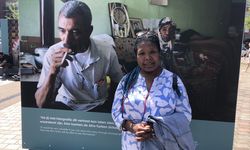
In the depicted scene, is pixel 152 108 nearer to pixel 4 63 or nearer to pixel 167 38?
pixel 167 38

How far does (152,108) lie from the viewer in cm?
264

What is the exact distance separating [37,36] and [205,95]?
2.09 metres

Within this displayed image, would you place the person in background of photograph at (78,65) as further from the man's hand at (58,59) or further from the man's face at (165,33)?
the man's face at (165,33)

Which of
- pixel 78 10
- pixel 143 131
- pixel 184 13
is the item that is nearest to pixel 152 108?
pixel 143 131

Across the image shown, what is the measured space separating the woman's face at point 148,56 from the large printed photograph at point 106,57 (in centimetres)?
95

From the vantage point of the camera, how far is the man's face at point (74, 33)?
4.21 metres

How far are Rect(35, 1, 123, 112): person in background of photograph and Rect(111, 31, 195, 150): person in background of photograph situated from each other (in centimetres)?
144

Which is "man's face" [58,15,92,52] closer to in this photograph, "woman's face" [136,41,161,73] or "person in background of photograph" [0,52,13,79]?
"woman's face" [136,41,161,73]

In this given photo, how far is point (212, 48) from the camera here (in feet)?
12.8

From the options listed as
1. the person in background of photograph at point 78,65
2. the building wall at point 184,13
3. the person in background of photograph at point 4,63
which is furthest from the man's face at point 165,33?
the person in background of photograph at point 4,63

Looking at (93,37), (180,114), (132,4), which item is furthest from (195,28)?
(180,114)

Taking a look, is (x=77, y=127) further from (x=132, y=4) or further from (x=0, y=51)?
(x=0, y=51)

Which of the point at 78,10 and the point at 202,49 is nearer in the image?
the point at 202,49

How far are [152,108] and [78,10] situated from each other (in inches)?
78.4
